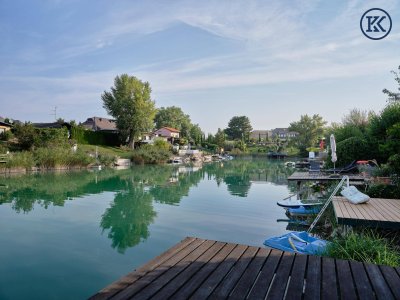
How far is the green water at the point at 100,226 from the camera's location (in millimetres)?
5711

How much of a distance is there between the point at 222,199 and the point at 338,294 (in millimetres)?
11602

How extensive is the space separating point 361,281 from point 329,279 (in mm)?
278

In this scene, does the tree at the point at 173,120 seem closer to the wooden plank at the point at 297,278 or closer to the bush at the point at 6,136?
the bush at the point at 6,136

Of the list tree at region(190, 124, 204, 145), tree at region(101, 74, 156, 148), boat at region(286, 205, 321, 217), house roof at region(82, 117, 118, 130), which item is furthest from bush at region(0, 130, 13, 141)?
tree at region(190, 124, 204, 145)

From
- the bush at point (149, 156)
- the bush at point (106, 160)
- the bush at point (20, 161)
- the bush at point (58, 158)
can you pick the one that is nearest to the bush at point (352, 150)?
the bush at point (58, 158)

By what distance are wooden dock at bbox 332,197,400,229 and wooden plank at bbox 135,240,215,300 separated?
2890mm

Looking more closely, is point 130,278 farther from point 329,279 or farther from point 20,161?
point 20,161

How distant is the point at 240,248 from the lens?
13.0 ft

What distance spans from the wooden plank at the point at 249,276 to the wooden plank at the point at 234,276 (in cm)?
4

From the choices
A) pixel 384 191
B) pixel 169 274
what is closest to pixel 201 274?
pixel 169 274

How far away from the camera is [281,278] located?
297cm

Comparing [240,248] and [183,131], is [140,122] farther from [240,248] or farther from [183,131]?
[240,248]

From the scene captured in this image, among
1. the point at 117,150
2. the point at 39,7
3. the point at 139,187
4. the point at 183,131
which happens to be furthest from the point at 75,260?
the point at 183,131

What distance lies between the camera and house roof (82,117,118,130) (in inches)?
2281
